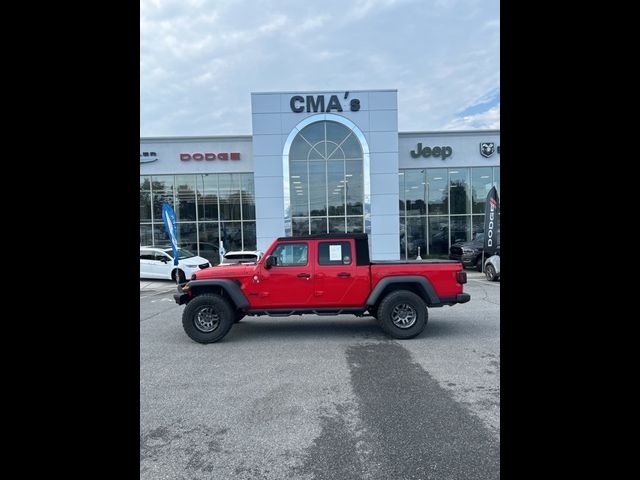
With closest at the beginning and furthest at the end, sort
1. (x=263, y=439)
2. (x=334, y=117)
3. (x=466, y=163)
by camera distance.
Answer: (x=263, y=439) < (x=334, y=117) < (x=466, y=163)

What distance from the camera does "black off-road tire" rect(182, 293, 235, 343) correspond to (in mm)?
5965

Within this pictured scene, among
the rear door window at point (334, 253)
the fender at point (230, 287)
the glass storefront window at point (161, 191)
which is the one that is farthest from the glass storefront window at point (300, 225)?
the fender at point (230, 287)

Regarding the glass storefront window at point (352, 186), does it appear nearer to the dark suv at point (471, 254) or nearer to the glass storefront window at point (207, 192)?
the dark suv at point (471, 254)

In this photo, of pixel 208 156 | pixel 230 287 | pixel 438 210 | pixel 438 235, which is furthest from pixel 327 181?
pixel 230 287

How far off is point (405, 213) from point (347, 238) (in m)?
13.8

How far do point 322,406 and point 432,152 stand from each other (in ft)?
59.4

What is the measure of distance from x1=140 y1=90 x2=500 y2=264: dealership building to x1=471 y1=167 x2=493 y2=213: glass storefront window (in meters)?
0.06

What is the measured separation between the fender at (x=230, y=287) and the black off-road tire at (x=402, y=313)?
2421mm

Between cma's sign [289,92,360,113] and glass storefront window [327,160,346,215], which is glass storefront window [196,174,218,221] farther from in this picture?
glass storefront window [327,160,346,215]

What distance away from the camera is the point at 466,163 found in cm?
1908
